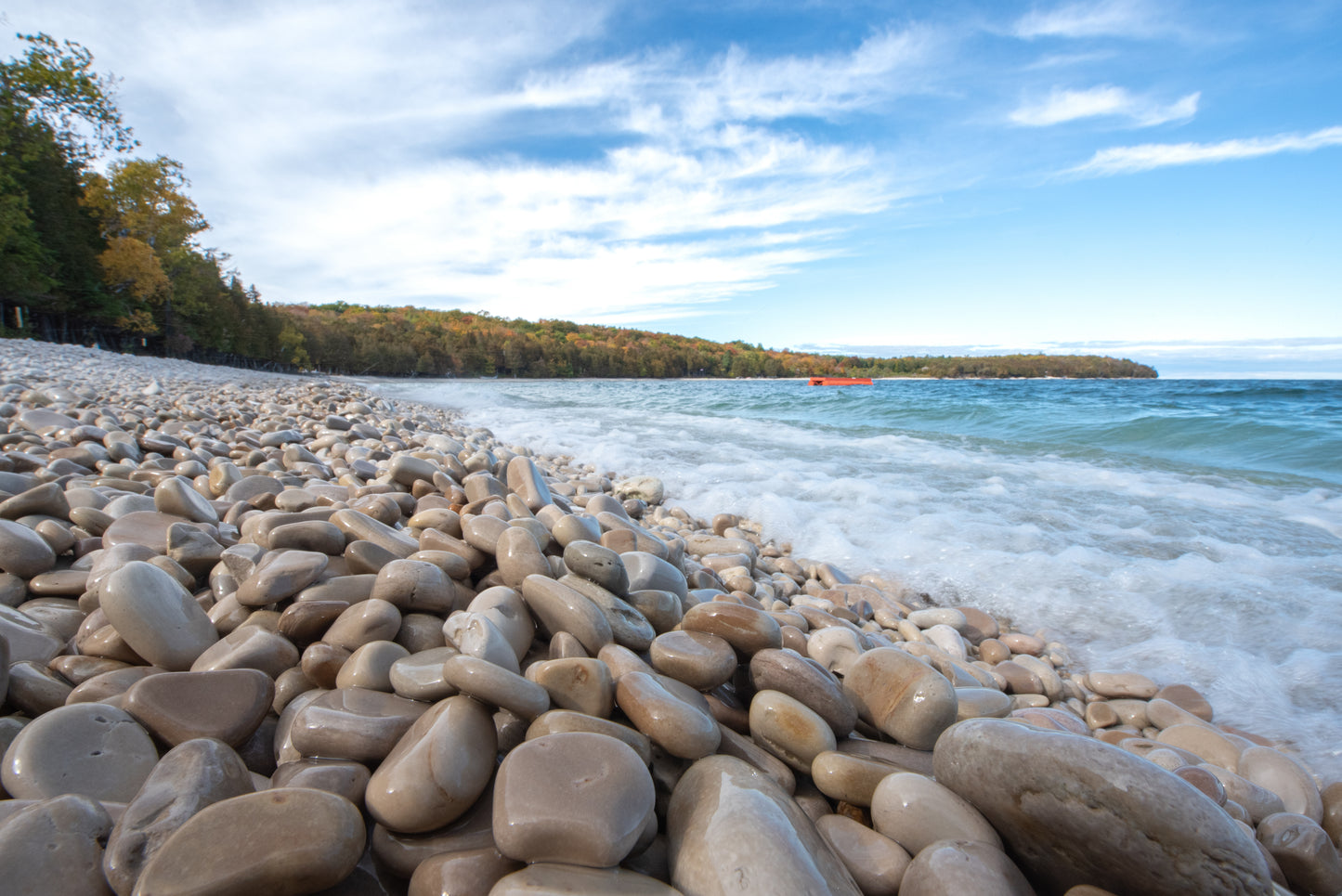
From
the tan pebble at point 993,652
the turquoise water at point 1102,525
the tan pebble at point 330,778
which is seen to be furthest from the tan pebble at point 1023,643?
the tan pebble at point 330,778

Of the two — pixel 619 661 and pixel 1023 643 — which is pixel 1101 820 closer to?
pixel 619 661

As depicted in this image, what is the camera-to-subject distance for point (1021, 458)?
30.7 feet

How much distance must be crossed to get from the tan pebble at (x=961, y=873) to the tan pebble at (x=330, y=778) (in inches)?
41.9

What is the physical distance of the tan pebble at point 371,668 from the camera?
1376 millimetres

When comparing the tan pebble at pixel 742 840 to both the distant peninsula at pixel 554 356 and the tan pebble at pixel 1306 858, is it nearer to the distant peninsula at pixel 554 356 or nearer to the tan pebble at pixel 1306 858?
the tan pebble at pixel 1306 858

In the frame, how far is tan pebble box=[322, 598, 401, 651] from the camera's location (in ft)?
5.00

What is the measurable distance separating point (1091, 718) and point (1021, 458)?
25.2ft

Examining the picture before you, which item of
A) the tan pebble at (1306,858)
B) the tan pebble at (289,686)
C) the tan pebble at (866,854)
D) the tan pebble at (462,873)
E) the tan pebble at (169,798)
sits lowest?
the tan pebble at (1306,858)

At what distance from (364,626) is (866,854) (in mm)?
1311

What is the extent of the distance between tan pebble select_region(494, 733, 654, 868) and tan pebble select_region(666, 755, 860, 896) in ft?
0.35

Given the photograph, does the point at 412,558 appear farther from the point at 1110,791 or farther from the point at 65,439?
the point at 65,439

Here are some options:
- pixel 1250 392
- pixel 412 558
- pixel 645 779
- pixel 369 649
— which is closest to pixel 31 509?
pixel 412 558

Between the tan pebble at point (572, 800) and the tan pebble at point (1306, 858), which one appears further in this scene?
the tan pebble at point (1306, 858)

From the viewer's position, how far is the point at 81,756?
43.2 inches
